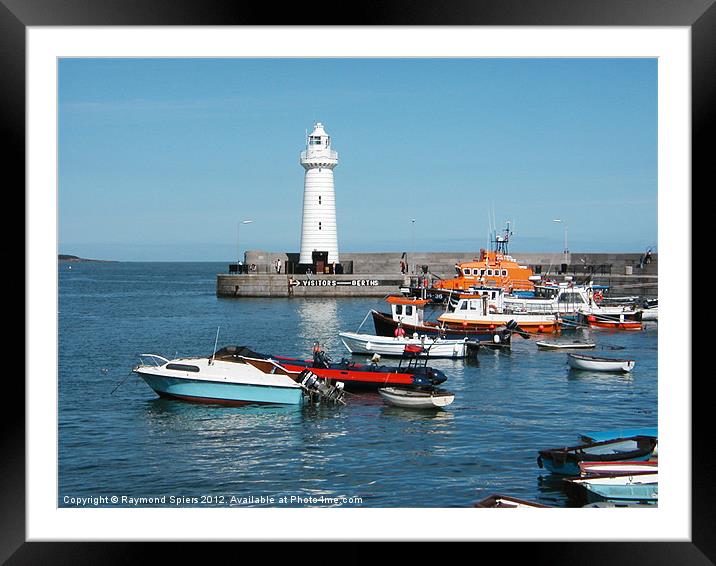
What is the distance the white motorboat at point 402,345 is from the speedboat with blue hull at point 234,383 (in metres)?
6.50

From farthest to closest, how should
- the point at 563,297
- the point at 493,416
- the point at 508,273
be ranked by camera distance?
the point at 508,273
the point at 563,297
the point at 493,416

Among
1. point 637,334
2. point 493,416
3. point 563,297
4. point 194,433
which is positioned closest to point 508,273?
point 563,297

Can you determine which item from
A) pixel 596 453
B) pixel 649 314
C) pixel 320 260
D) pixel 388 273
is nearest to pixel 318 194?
pixel 320 260

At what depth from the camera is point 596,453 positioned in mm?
9938

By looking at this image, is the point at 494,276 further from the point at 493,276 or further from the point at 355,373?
the point at 355,373

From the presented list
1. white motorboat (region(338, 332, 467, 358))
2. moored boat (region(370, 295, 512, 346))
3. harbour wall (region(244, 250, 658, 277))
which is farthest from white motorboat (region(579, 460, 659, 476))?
harbour wall (region(244, 250, 658, 277))

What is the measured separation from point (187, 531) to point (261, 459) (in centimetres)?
514

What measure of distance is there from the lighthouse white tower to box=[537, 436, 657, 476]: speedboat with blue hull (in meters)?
Result: 34.2

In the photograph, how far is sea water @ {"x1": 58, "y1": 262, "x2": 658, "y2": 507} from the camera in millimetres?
9453

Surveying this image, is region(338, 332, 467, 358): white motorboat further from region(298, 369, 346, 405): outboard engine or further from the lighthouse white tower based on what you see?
the lighthouse white tower
